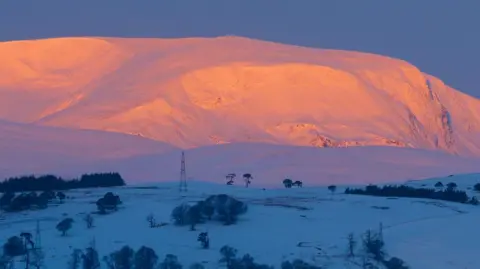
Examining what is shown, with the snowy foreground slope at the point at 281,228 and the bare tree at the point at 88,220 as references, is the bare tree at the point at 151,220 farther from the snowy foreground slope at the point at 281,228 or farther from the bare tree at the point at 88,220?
the bare tree at the point at 88,220

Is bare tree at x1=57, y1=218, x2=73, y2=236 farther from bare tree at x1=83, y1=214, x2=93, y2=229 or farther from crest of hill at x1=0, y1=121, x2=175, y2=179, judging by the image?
crest of hill at x1=0, y1=121, x2=175, y2=179

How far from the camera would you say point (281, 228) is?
84562mm

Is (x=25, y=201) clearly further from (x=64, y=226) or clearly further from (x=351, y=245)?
(x=351, y=245)

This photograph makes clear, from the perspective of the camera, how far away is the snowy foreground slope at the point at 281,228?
7738 centimetres

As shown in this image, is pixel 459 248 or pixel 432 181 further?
pixel 432 181

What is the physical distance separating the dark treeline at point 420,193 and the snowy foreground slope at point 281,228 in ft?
10.8

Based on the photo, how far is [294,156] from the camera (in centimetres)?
16688

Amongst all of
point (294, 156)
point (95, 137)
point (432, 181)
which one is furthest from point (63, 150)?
point (432, 181)

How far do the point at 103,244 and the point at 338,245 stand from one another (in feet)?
39.2

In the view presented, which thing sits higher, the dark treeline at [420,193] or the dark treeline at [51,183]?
the dark treeline at [51,183]

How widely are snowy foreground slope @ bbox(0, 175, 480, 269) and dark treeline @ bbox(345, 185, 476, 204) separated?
3293 mm

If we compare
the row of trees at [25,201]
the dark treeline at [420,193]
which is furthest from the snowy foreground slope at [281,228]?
the dark treeline at [420,193]

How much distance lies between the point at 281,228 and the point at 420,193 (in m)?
19.3

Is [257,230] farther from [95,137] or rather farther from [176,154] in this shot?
[95,137]
